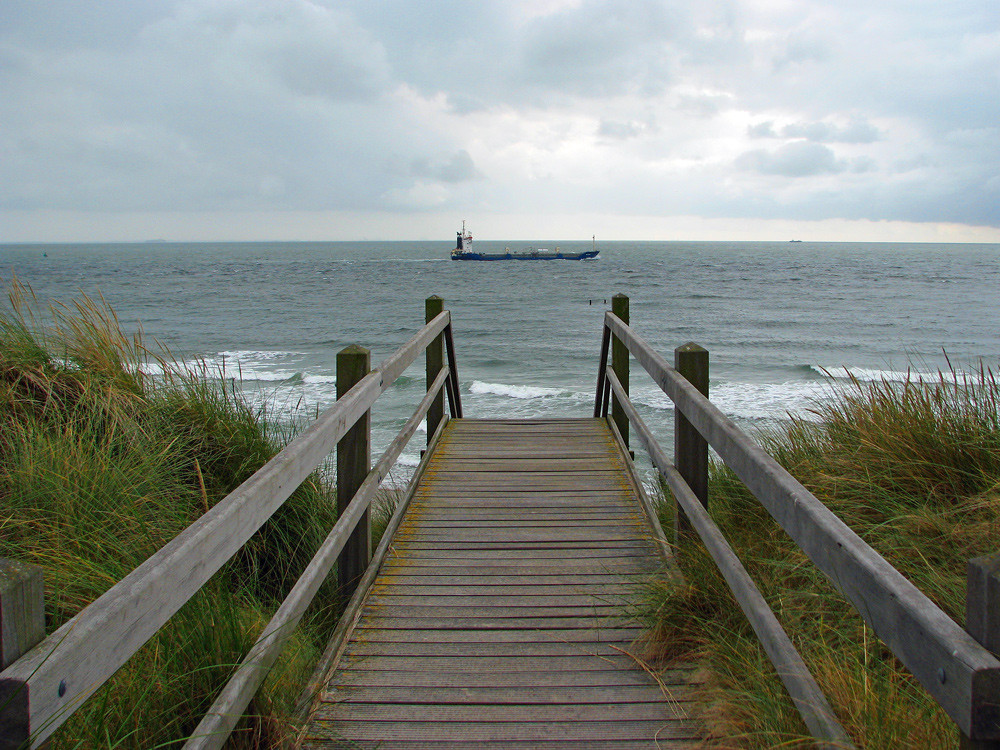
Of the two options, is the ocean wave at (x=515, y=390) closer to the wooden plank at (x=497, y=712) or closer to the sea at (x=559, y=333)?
the sea at (x=559, y=333)

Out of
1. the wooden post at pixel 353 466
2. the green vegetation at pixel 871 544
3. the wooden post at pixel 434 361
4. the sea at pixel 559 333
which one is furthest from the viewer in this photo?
the sea at pixel 559 333

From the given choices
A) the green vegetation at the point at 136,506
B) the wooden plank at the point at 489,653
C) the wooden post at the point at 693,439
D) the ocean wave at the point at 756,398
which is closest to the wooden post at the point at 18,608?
the green vegetation at the point at 136,506

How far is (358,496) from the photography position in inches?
117

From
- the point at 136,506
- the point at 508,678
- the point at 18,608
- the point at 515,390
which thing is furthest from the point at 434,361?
the point at 515,390

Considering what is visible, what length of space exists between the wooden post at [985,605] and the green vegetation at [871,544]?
63 centimetres

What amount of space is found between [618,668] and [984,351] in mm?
25834

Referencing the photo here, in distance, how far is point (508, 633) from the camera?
2.81 meters

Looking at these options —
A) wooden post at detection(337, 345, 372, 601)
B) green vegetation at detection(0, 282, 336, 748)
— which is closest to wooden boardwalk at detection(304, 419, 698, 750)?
wooden post at detection(337, 345, 372, 601)

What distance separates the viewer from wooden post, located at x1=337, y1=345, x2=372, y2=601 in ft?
10.1

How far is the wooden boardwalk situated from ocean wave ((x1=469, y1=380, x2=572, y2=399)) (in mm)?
11750

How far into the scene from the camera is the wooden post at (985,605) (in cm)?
102

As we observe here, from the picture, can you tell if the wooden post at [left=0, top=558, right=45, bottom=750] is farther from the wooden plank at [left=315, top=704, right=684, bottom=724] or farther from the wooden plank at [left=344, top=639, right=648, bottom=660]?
the wooden plank at [left=344, top=639, right=648, bottom=660]

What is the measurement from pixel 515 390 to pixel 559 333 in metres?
11.8

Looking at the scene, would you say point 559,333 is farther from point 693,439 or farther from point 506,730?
point 506,730
